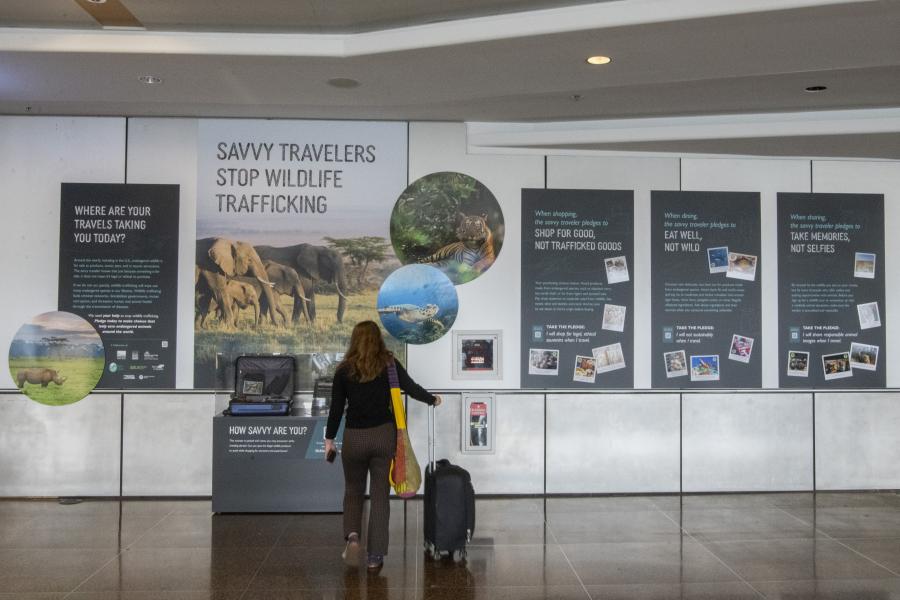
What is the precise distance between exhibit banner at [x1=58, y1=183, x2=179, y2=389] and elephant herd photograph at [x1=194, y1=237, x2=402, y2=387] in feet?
0.92

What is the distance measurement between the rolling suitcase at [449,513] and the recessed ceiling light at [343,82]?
268 centimetres

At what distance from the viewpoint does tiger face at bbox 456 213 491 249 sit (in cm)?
682

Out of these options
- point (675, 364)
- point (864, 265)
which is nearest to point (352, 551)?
point (675, 364)

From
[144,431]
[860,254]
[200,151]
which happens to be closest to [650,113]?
→ [860,254]

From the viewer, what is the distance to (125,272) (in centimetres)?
668

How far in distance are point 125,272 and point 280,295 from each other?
1.28m

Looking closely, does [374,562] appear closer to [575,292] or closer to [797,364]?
[575,292]

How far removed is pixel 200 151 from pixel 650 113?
12.0 ft

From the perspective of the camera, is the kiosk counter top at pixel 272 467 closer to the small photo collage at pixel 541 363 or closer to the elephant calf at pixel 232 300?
the elephant calf at pixel 232 300

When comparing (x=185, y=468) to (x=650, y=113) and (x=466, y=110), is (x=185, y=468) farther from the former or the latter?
(x=650, y=113)

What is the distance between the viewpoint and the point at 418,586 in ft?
14.6

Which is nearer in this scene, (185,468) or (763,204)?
(185,468)

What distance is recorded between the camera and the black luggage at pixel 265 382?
6254 millimetres

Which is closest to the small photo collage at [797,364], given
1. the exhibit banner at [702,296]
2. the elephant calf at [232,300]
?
the exhibit banner at [702,296]
